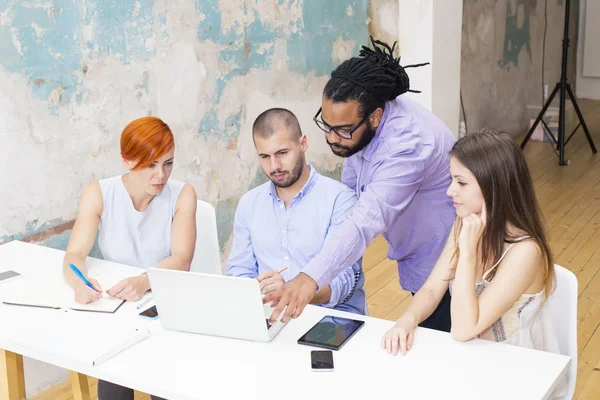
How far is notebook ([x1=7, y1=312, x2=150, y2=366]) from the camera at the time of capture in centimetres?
185

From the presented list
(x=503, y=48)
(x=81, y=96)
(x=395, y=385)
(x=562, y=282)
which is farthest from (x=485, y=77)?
(x=395, y=385)

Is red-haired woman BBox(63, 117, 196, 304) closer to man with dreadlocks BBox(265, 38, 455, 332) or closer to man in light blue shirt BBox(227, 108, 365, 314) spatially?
man in light blue shirt BBox(227, 108, 365, 314)

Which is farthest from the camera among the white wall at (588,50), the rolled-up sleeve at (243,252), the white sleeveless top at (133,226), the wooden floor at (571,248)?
the white wall at (588,50)

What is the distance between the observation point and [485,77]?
21.2ft

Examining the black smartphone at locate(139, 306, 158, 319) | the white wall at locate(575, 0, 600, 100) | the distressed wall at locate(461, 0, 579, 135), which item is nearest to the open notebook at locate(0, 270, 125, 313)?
the black smartphone at locate(139, 306, 158, 319)

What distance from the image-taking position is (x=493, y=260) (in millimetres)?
1980

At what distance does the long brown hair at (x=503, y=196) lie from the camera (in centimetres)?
196

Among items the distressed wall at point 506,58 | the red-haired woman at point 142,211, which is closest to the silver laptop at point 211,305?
the red-haired woman at point 142,211

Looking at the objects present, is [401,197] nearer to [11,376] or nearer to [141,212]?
[141,212]

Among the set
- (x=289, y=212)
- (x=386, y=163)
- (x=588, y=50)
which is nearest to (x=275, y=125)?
(x=289, y=212)

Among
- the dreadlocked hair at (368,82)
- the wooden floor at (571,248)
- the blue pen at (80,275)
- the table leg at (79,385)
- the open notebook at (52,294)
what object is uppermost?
the dreadlocked hair at (368,82)

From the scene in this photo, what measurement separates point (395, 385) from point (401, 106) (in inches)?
38.7

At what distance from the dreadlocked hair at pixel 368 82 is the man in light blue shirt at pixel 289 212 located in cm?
22

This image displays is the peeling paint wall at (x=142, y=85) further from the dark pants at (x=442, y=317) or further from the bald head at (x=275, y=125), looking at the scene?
the dark pants at (x=442, y=317)
